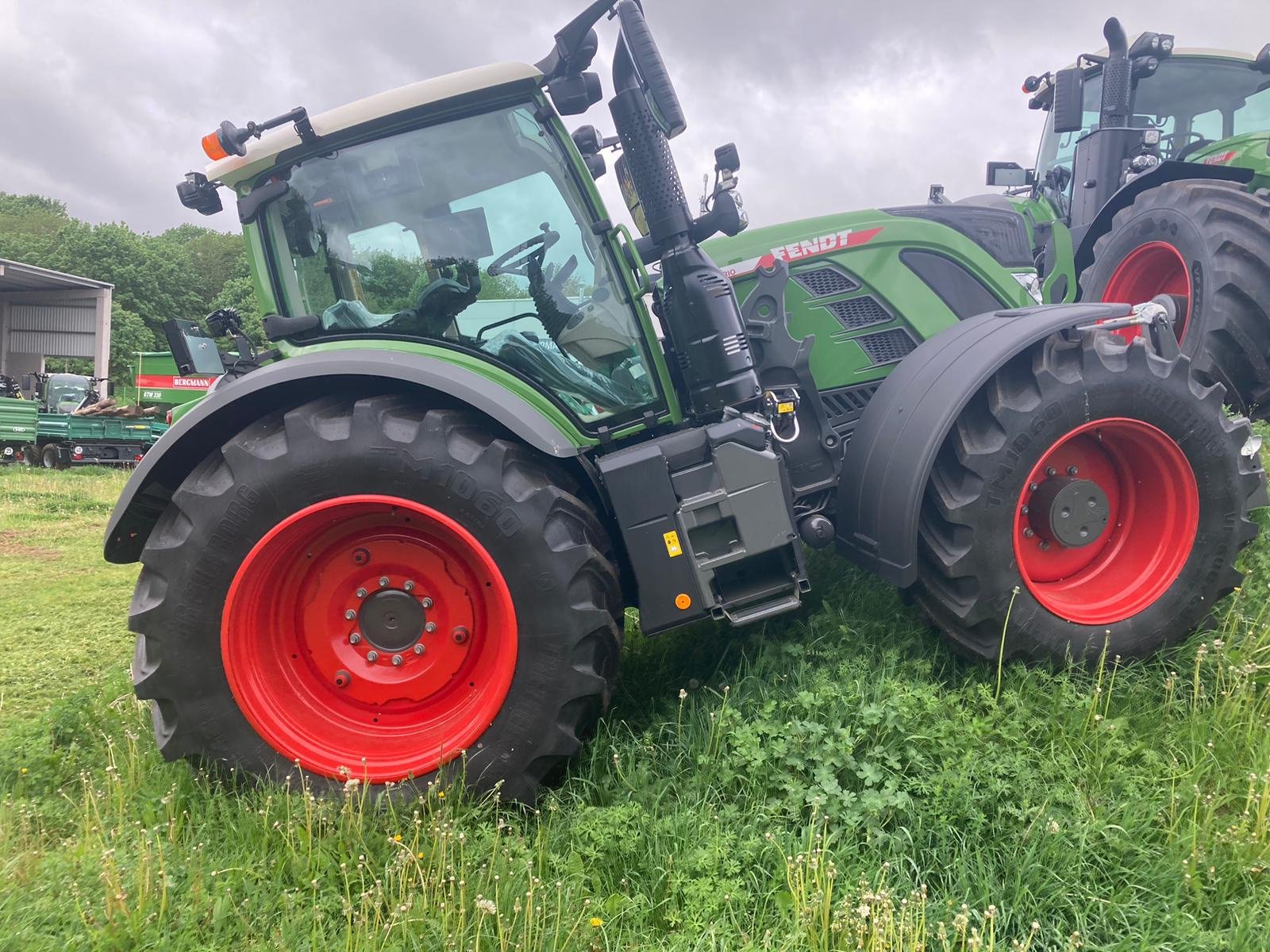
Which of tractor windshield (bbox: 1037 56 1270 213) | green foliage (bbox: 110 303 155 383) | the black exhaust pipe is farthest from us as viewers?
green foliage (bbox: 110 303 155 383)

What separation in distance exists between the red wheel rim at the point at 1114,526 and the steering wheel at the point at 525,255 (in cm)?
190

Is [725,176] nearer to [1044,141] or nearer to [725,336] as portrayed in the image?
[725,336]

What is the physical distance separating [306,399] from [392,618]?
31.0 inches

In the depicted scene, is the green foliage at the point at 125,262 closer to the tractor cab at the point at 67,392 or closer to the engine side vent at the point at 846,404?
the tractor cab at the point at 67,392

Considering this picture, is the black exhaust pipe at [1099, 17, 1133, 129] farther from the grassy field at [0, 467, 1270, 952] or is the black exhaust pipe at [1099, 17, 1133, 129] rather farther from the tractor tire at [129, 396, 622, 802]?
the tractor tire at [129, 396, 622, 802]

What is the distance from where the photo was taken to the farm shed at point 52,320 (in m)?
22.7

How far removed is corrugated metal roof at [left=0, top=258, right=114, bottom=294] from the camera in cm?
2053

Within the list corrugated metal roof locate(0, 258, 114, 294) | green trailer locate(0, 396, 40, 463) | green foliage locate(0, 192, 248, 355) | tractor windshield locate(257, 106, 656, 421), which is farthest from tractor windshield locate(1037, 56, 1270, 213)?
green foliage locate(0, 192, 248, 355)

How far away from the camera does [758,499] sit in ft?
8.76

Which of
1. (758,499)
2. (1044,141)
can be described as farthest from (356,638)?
(1044,141)

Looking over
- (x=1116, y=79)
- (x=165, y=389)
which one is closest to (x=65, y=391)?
(x=165, y=389)

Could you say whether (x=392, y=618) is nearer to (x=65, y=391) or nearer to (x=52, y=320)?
(x=65, y=391)

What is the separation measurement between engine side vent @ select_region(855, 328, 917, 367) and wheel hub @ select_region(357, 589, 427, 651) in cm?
226

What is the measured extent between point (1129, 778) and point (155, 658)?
2952mm
